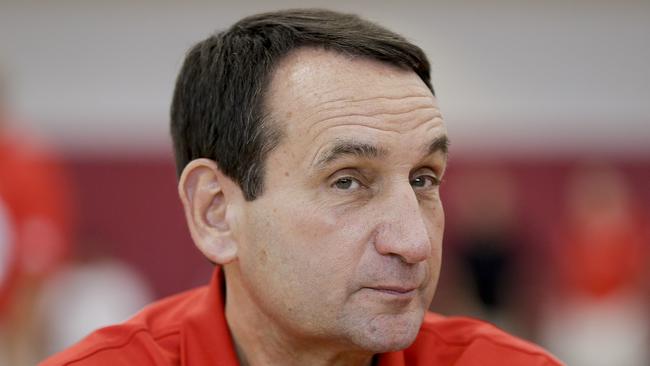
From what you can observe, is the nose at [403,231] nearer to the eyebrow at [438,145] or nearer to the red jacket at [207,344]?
the eyebrow at [438,145]

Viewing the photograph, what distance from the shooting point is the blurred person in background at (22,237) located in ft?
16.6

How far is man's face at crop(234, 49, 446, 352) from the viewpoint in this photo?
97.0 inches

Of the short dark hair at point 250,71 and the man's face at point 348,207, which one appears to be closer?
the man's face at point 348,207

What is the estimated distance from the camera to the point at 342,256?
8.07 ft

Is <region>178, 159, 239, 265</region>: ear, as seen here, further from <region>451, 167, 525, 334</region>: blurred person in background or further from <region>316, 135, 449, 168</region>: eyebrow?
<region>451, 167, 525, 334</region>: blurred person in background

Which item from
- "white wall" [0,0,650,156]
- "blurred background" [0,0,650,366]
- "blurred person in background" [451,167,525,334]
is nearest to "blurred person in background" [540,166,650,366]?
"blurred background" [0,0,650,366]

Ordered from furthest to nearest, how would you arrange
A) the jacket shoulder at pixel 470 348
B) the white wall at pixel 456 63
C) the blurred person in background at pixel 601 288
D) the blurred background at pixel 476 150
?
the white wall at pixel 456 63 → the blurred person in background at pixel 601 288 → the blurred background at pixel 476 150 → the jacket shoulder at pixel 470 348

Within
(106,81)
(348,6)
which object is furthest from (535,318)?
(106,81)

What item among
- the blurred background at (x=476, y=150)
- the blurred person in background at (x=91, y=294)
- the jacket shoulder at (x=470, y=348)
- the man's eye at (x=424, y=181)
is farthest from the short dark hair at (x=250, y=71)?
the blurred background at (x=476, y=150)

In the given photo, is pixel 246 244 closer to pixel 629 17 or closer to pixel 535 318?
pixel 535 318

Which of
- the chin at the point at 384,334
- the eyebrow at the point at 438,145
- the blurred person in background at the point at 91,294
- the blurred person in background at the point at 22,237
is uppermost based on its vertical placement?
the eyebrow at the point at 438,145

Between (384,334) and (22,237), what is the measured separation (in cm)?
301

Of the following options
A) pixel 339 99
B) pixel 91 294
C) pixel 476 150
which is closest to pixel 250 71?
pixel 339 99

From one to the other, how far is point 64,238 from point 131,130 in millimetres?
5051
